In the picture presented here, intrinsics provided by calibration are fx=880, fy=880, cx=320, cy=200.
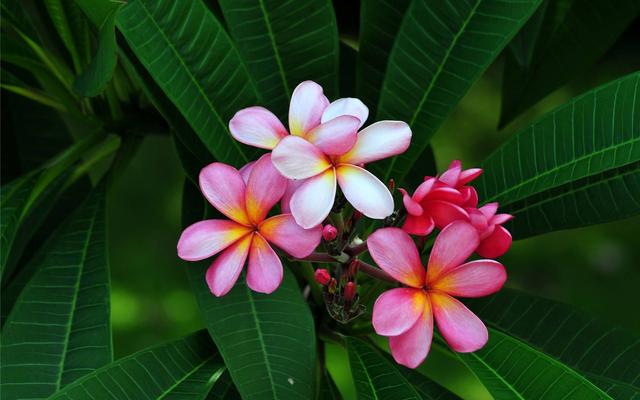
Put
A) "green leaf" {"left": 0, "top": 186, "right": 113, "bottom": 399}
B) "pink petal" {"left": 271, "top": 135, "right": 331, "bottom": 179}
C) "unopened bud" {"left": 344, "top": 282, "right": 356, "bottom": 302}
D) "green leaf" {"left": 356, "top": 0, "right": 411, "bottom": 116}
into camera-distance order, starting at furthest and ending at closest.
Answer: "green leaf" {"left": 356, "top": 0, "right": 411, "bottom": 116}, "green leaf" {"left": 0, "top": 186, "right": 113, "bottom": 399}, "unopened bud" {"left": 344, "top": 282, "right": 356, "bottom": 302}, "pink petal" {"left": 271, "top": 135, "right": 331, "bottom": 179}

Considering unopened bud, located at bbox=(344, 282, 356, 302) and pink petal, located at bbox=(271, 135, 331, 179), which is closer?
pink petal, located at bbox=(271, 135, 331, 179)

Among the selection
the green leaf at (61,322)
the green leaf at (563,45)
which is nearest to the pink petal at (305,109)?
the green leaf at (61,322)

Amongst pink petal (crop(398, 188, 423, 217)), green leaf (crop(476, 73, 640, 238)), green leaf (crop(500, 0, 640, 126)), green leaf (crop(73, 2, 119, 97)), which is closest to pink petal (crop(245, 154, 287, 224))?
pink petal (crop(398, 188, 423, 217))

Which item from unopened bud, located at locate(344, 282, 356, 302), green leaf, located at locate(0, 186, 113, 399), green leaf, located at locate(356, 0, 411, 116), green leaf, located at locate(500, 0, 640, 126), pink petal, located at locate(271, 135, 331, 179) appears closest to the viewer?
pink petal, located at locate(271, 135, 331, 179)

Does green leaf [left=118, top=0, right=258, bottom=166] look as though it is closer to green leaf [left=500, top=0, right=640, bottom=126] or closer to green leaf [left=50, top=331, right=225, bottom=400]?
green leaf [left=50, top=331, right=225, bottom=400]

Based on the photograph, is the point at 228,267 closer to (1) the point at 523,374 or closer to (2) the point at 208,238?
(2) the point at 208,238

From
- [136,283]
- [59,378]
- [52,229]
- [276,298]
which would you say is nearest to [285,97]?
[276,298]

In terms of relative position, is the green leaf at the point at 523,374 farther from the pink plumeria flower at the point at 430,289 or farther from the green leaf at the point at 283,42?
the green leaf at the point at 283,42
